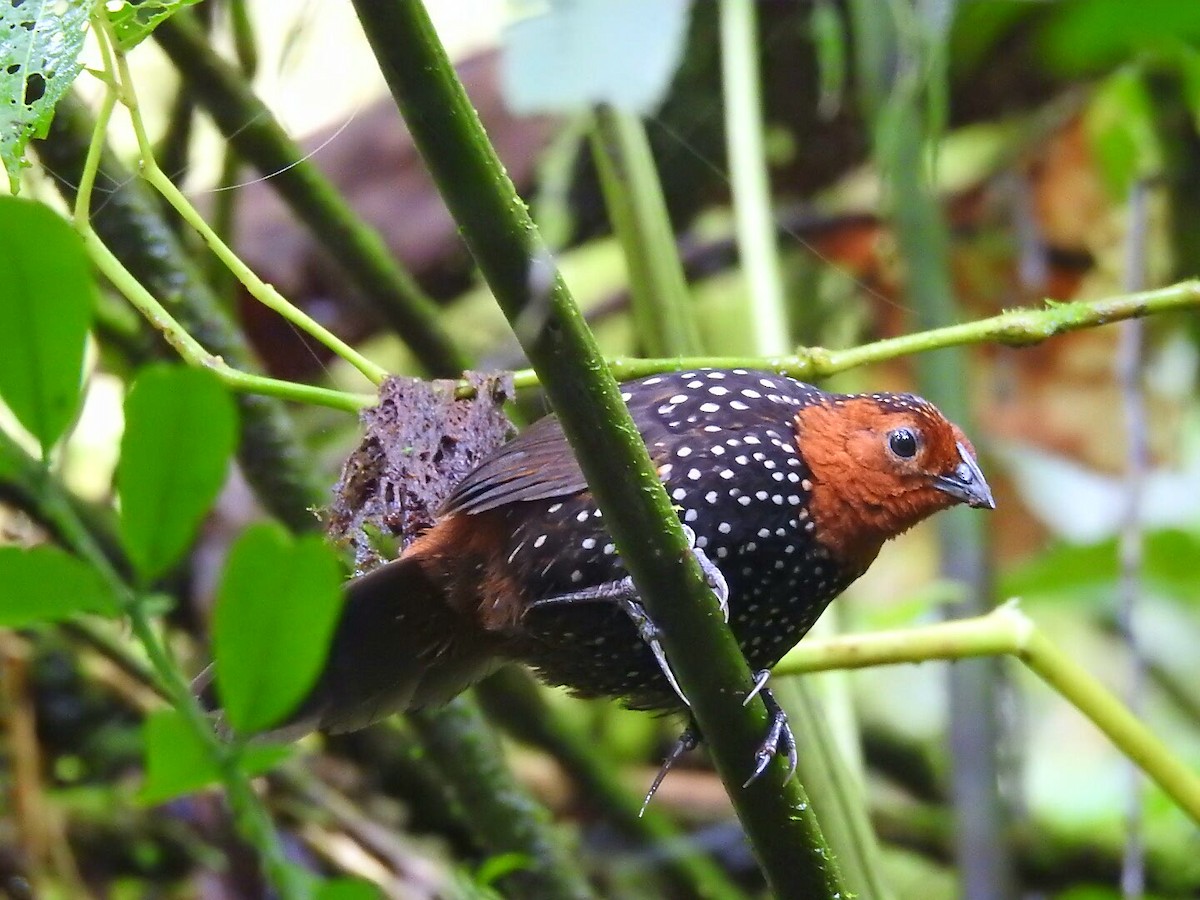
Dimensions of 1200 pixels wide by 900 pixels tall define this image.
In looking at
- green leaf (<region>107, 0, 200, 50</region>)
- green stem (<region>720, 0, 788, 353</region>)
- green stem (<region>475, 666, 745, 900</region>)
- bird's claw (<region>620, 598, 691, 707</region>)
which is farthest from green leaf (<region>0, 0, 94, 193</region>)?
green stem (<region>475, 666, 745, 900</region>)

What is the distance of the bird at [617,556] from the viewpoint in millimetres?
1751

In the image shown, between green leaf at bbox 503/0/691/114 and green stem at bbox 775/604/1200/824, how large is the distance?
3.01 ft

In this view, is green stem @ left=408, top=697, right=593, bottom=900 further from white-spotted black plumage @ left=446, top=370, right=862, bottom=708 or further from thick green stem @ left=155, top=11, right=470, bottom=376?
thick green stem @ left=155, top=11, right=470, bottom=376

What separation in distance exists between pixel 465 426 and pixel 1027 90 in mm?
2529

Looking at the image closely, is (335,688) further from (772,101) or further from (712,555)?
(772,101)

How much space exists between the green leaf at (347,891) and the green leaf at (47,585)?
165mm

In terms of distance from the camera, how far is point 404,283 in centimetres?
234

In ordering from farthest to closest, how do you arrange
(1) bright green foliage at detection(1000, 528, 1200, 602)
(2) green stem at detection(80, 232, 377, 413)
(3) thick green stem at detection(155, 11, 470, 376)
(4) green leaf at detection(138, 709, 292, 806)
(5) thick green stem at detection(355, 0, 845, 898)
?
(1) bright green foliage at detection(1000, 528, 1200, 602)
(3) thick green stem at detection(155, 11, 470, 376)
(2) green stem at detection(80, 232, 377, 413)
(5) thick green stem at detection(355, 0, 845, 898)
(4) green leaf at detection(138, 709, 292, 806)

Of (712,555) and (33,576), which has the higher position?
(712,555)

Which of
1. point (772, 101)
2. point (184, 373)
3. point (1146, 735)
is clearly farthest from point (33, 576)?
point (772, 101)

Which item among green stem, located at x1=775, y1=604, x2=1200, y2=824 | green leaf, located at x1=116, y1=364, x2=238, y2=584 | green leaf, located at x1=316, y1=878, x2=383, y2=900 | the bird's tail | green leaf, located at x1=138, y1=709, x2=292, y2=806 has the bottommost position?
green leaf, located at x1=316, y1=878, x2=383, y2=900

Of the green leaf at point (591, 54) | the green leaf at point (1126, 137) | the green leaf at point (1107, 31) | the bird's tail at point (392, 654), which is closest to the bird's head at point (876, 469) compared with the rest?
the bird's tail at point (392, 654)

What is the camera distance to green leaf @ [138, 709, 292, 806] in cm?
58

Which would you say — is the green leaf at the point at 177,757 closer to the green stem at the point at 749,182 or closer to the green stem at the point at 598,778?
the green stem at the point at 749,182
